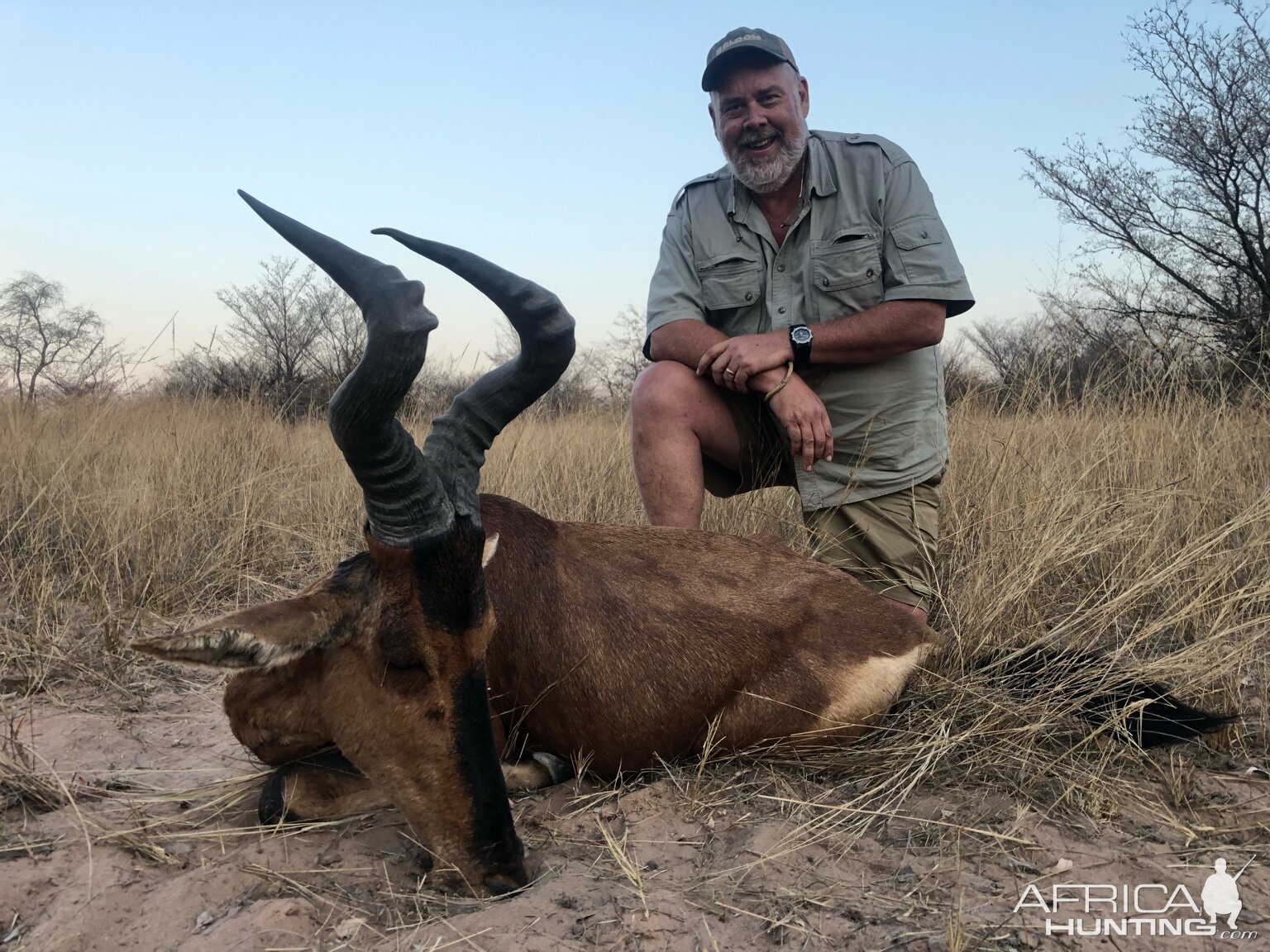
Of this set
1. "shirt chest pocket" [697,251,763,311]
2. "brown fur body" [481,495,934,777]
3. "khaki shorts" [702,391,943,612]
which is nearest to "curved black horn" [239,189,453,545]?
"brown fur body" [481,495,934,777]

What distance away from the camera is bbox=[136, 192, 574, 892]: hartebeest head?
8.72 feet

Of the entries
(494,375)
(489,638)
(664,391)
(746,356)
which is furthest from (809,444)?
(489,638)

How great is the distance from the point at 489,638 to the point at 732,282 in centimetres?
285

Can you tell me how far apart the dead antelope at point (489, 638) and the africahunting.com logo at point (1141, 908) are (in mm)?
886

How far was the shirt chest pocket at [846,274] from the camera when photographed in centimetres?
499

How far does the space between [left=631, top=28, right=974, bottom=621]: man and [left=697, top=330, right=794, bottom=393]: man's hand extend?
0.04 ft

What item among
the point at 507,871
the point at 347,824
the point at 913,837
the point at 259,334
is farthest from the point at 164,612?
the point at 259,334

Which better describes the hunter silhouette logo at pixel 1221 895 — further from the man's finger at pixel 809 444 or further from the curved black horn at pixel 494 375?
the man's finger at pixel 809 444

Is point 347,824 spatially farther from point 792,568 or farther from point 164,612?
point 164,612

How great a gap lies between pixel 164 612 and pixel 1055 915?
15.8 ft

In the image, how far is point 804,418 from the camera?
464 cm

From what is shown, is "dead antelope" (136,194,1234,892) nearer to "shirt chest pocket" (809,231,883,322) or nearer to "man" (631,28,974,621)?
"man" (631,28,974,621)

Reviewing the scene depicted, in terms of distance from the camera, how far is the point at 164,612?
5.54m

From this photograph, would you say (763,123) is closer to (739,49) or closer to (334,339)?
(739,49)
